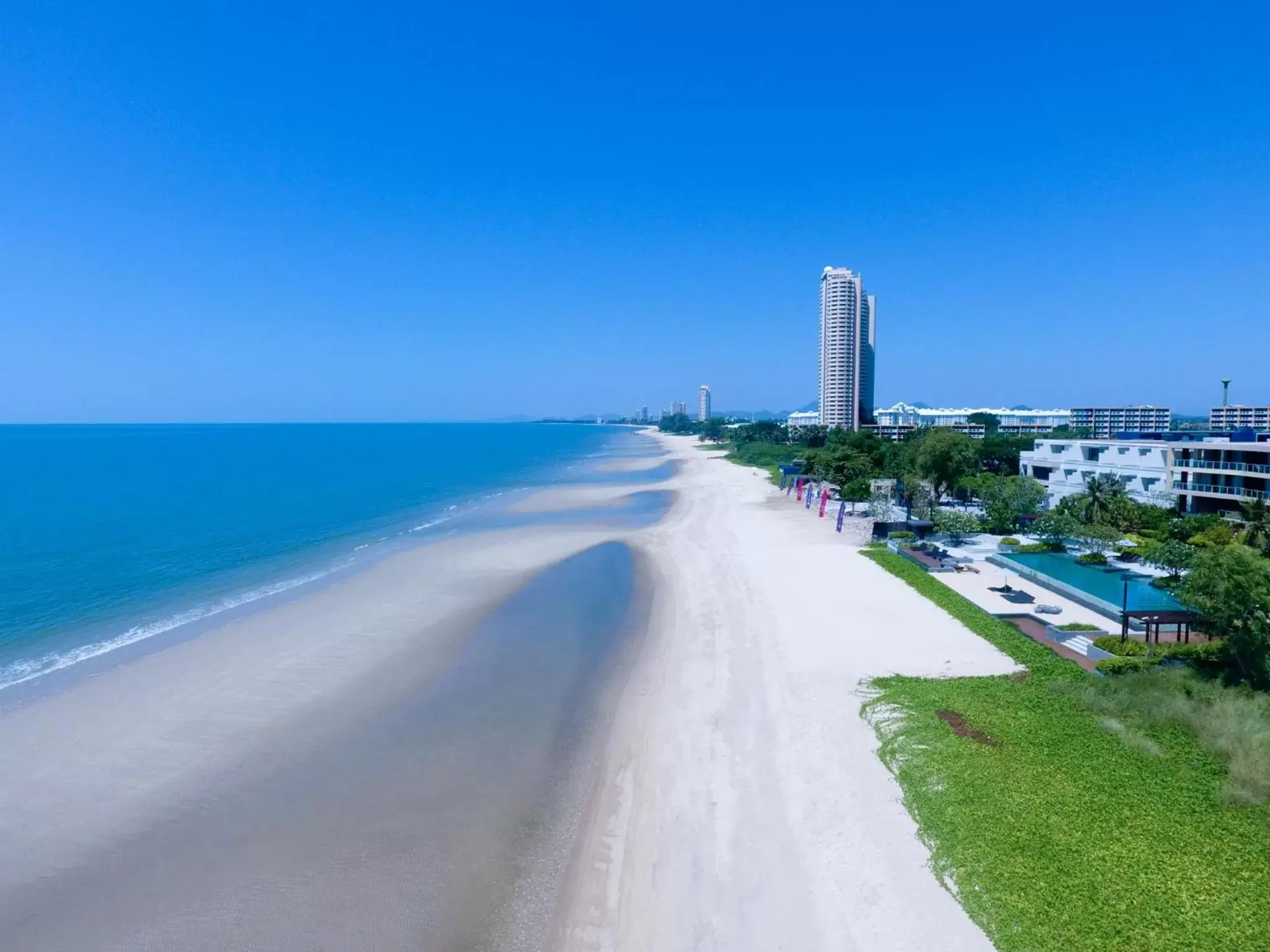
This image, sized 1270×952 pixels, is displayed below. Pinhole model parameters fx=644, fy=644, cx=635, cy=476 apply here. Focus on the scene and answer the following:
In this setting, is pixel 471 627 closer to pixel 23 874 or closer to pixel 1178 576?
pixel 23 874

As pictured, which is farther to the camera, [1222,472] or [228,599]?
[1222,472]

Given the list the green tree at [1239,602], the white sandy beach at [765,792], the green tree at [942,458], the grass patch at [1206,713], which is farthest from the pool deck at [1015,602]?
the green tree at [942,458]

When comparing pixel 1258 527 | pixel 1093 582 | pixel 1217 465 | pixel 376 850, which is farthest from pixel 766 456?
pixel 376 850

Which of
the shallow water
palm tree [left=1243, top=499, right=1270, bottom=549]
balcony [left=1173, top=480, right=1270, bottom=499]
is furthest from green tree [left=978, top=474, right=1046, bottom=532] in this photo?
the shallow water

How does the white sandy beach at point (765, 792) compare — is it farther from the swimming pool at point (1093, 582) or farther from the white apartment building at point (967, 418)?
the white apartment building at point (967, 418)

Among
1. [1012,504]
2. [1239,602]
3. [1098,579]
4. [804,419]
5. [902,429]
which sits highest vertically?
[804,419]

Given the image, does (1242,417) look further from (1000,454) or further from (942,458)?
(942,458)
